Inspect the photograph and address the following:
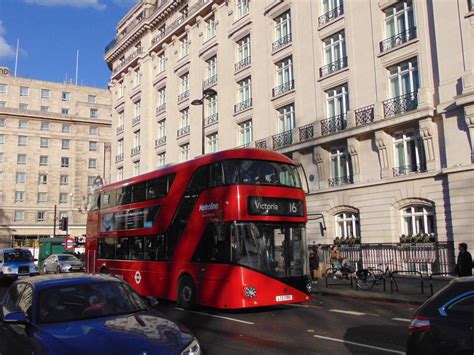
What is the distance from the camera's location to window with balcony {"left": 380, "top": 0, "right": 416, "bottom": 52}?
2292cm

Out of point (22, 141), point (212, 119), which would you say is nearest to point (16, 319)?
point (212, 119)

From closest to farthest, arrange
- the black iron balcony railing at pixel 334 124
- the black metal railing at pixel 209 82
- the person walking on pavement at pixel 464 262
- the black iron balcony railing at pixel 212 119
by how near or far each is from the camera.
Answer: the person walking on pavement at pixel 464 262
the black iron balcony railing at pixel 334 124
the black iron balcony railing at pixel 212 119
the black metal railing at pixel 209 82

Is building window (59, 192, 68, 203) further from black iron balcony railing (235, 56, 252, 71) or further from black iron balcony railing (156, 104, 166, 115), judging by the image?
black iron balcony railing (235, 56, 252, 71)

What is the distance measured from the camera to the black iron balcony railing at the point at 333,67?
2597 centimetres

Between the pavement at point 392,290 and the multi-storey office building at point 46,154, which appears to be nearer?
the pavement at point 392,290

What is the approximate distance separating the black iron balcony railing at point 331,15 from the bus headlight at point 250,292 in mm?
20083

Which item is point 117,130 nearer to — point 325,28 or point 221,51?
point 221,51

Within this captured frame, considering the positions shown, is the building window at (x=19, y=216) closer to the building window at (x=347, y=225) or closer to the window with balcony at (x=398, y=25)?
the building window at (x=347, y=225)

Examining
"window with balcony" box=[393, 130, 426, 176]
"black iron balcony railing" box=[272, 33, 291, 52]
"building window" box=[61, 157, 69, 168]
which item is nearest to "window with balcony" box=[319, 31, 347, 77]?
"black iron balcony railing" box=[272, 33, 291, 52]

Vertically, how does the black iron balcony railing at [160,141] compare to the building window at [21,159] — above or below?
below

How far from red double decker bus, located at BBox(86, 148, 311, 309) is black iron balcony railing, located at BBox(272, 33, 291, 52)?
18325 millimetres

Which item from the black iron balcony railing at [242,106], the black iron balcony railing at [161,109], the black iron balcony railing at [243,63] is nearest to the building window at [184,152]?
the black iron balcony railing at [161,109]

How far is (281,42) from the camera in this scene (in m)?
30.5

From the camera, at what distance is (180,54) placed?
138 ft
